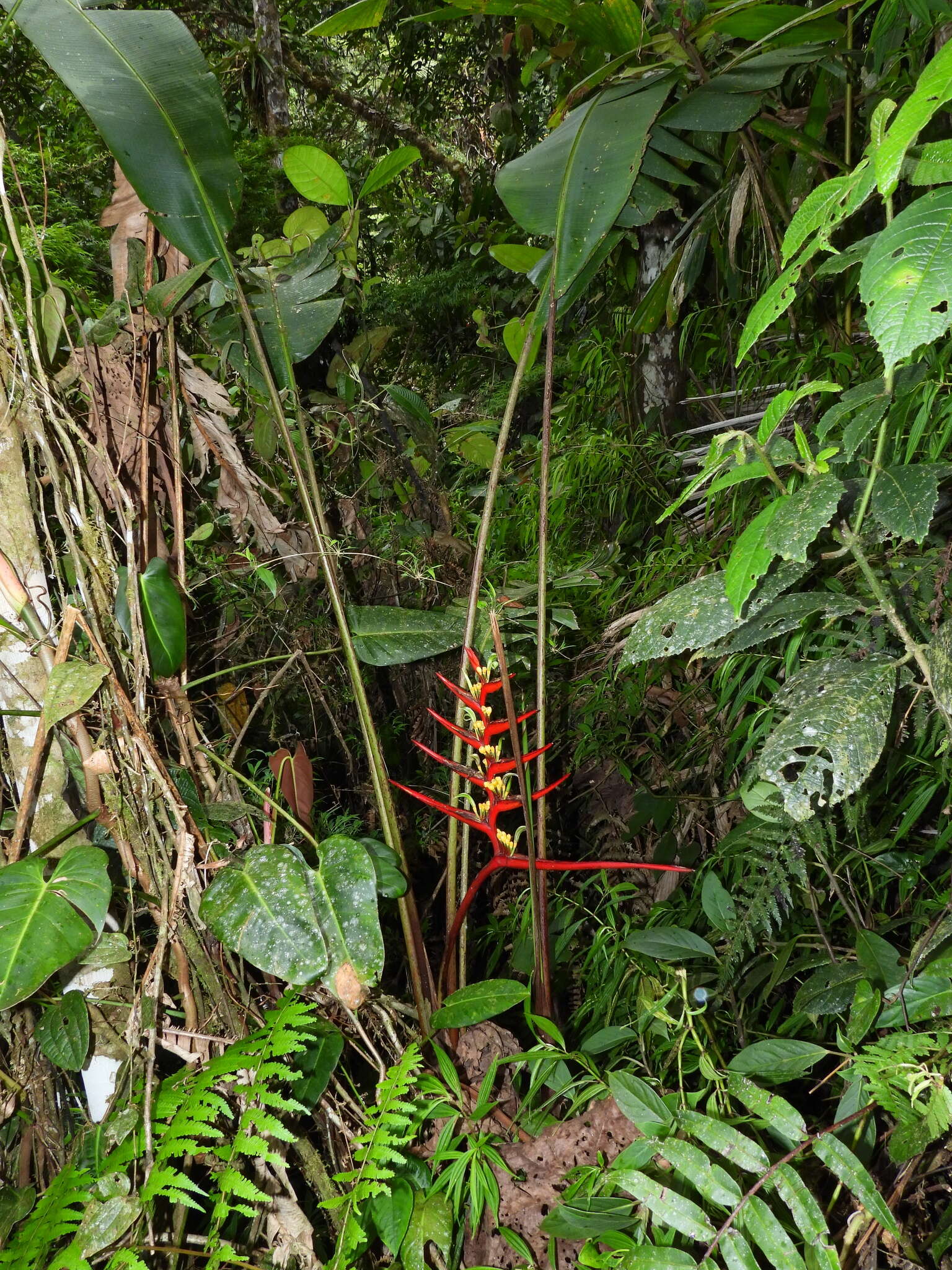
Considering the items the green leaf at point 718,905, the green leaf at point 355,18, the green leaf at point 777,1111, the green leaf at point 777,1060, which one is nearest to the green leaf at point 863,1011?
the green leaf at point 777,1060

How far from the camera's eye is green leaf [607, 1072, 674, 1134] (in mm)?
868

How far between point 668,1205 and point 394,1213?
1.09 ft

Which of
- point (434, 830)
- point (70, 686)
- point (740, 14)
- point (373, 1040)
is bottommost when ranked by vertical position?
point (434, 830)

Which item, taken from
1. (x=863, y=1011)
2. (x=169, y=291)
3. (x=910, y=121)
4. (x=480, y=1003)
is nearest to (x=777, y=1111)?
(x=863, y=1011)

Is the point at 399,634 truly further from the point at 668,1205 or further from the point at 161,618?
the point at 668,1205

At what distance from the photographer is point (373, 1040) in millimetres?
1125

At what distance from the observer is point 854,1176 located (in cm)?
79

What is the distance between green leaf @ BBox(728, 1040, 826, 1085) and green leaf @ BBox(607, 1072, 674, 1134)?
0.37 feet

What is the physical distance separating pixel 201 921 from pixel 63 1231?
1.08 ft

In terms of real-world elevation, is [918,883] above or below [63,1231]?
below

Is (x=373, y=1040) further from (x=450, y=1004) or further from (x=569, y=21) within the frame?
(x=569, y=21)

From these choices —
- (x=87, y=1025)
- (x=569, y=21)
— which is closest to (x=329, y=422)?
(x=569, y=21)

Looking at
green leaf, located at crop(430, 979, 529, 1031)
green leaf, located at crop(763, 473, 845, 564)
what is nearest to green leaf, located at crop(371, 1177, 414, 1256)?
green leaf, located at crop(430, 979, 529, 1031)

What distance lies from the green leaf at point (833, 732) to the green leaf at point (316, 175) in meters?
A: 1.27
